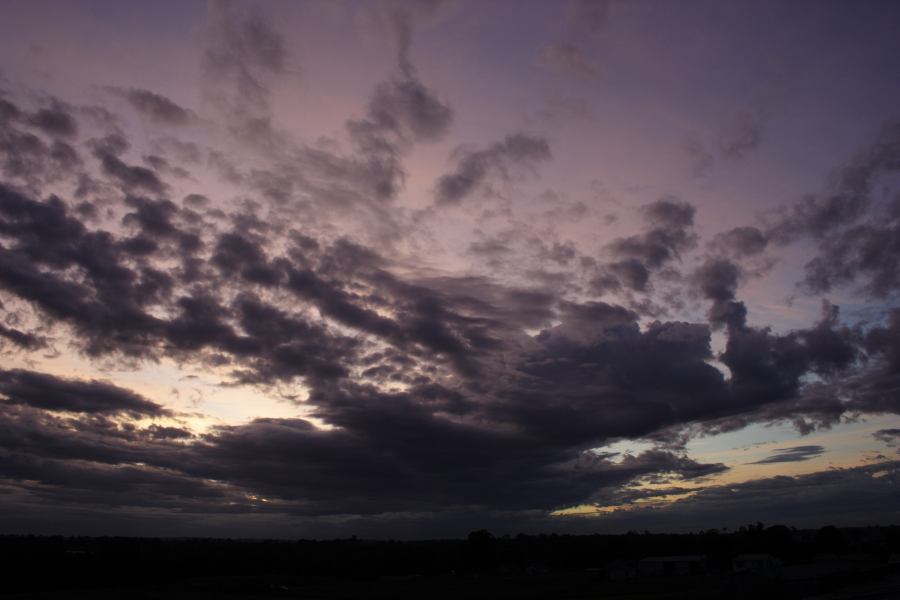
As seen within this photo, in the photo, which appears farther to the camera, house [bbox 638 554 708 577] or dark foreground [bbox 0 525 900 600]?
house [bbox 638 554 708 577]

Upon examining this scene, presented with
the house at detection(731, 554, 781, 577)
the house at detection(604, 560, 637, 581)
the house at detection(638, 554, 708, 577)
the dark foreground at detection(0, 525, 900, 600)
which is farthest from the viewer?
the house at detection(638, 554, 708, 577)

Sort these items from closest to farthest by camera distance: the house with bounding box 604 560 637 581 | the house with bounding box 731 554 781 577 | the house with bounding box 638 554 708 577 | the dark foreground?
the dark foreground → the house with bounding box 731 554 781 577 → the house with bounding box 604 560 637 581 → the house with bounding box 638 554 708 577

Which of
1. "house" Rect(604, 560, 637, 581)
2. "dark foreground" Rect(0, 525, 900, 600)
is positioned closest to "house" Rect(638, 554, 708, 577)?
"dark foreground" Rect(0, 525, 900, 600)

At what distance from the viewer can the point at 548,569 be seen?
136 meters

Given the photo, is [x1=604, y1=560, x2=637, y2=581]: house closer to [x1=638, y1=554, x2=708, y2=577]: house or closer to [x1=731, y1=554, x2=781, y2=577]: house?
[x1=638, y1=554, x2=708, y2=577]: house

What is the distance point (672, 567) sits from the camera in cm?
11144

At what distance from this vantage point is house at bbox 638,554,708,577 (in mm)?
110500

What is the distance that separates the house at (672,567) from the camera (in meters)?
110

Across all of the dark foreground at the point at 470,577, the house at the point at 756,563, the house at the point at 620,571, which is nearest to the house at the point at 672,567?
the dark foreground at the point at 470,577

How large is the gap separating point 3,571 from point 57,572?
9.99 metres

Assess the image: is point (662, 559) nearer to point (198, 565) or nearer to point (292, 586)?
point (292, 586)

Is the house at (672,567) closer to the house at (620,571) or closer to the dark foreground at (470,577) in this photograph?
the dark foreground at (470,577)

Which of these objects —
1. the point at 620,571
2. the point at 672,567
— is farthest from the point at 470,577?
the point at 672,567

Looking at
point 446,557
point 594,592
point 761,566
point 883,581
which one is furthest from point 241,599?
point 446,557
